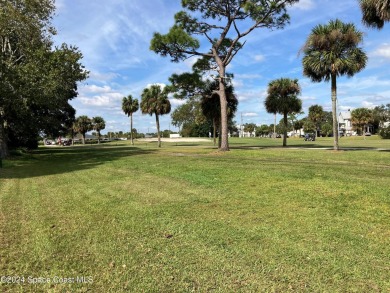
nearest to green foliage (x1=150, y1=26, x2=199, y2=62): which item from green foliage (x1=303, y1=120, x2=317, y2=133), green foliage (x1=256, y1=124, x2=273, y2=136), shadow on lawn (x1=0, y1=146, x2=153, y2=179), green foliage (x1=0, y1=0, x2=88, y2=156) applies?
green foliage (x1=0, y1=0, x2=88, y2=156)

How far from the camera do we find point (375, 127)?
106 metres

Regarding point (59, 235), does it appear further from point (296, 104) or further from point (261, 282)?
point (296, 104)

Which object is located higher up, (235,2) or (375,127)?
(235,2)

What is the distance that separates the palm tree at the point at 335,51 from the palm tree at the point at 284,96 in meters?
15.0

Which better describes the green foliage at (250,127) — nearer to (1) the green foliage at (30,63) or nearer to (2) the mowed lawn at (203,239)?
(1) the green foliage at (30,63)

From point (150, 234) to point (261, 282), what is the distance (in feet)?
6.66

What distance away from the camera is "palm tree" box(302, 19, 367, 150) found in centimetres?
2098

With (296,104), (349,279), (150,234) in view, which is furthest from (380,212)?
(296,104)

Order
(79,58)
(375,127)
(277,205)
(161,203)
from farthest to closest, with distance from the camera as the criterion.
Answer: (375,127) → (79,58) → (161,203) → (277,205)

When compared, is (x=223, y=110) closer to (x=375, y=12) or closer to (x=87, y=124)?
(x=375, y=12)

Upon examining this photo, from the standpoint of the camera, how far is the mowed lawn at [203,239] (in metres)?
3.46

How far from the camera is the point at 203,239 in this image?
4.62m

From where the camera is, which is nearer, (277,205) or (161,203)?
(277,205)

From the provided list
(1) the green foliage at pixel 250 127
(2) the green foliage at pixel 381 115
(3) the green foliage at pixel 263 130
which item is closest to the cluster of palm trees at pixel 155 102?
(2) the green foliage at pixel 381 115
